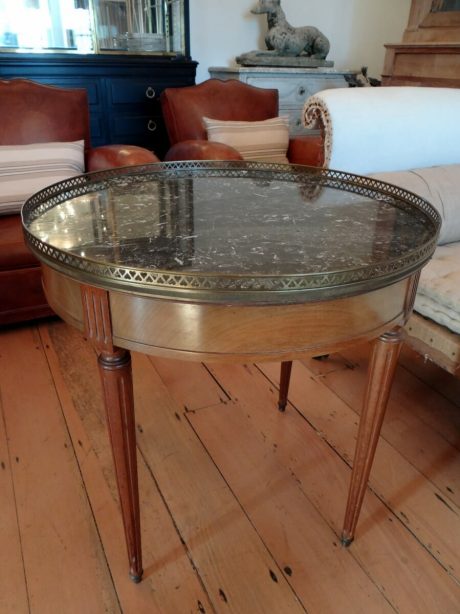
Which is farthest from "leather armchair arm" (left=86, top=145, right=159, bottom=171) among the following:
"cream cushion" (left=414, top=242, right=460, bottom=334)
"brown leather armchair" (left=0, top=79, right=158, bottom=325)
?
"cream cushion" (left=414, top=242, right=460, bottom=334)

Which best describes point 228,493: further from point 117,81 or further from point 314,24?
point 314,24

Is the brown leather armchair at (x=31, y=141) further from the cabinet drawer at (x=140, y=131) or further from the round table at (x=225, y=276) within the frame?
the round table at (x=225, y=276)

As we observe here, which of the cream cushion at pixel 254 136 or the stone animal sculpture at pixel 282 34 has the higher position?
the stone animal sculpture at pixel 282 34

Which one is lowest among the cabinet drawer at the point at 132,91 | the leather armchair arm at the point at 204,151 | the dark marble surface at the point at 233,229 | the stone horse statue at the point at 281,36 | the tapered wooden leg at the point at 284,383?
the tapered wooden leg at the point at 284,383

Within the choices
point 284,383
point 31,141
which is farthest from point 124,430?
point 31,141

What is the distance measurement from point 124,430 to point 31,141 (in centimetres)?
161

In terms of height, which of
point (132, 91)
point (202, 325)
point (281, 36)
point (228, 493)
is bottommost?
point (228, 493)

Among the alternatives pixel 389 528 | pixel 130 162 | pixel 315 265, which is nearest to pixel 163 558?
pixel 389 528

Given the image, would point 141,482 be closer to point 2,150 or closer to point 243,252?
point 243,252

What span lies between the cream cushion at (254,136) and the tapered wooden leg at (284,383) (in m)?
1.21

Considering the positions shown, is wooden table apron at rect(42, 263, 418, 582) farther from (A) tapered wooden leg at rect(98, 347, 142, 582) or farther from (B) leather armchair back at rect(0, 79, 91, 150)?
(B) leather armchair back at rect(0, 79, 91, 150)

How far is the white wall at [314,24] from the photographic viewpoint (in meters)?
2.77

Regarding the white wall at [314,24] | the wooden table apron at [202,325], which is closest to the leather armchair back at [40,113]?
the white wall at [314,24]

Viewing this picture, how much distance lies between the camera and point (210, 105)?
232 cm
